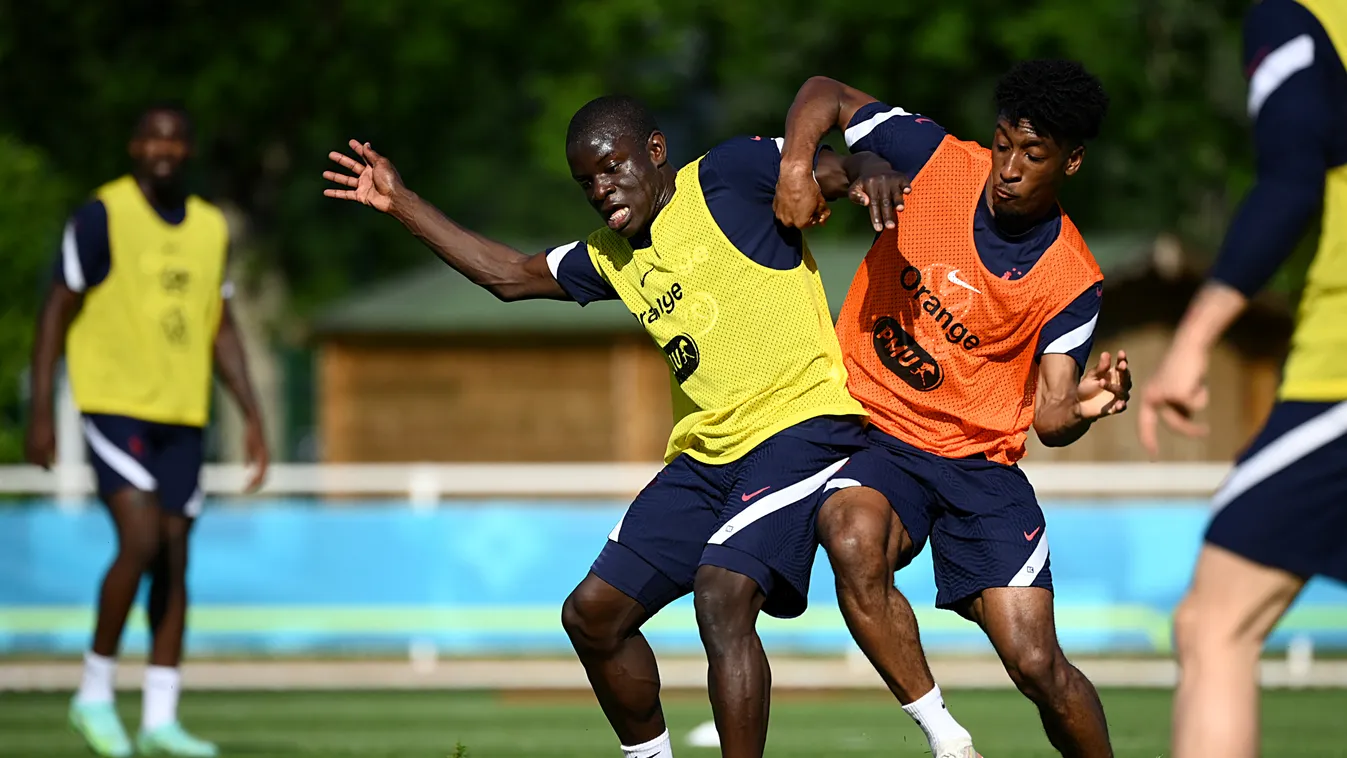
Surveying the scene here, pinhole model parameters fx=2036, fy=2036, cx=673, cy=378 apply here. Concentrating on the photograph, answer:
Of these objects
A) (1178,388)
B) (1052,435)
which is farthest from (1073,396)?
(1178,388)

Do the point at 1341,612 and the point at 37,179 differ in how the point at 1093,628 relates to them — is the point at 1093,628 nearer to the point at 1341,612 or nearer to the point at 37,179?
the point at 1341,612

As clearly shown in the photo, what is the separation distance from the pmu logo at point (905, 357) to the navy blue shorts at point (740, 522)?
24 cm

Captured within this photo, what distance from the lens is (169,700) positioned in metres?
9.13

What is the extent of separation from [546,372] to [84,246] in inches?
585

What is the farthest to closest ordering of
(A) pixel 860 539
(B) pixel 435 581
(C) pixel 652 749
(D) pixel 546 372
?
(D) pixel 546 372
(B) pixel 435 581
(C) pixel 652 749
(A) pixel 860 539

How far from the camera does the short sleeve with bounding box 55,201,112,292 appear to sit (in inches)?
370

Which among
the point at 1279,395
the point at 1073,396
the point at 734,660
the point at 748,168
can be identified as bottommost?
the point at 734,660

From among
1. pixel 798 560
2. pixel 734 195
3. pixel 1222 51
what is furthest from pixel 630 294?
pixel 1222 51

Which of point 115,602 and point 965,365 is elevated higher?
point 965,365

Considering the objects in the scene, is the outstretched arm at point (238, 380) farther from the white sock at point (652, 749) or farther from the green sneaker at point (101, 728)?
the white sock at point (652, 749)

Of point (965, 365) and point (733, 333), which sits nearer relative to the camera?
point (733, 333)

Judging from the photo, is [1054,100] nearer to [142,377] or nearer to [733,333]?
[733,333]

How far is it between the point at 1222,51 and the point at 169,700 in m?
23.7

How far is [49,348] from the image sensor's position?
368 inches
